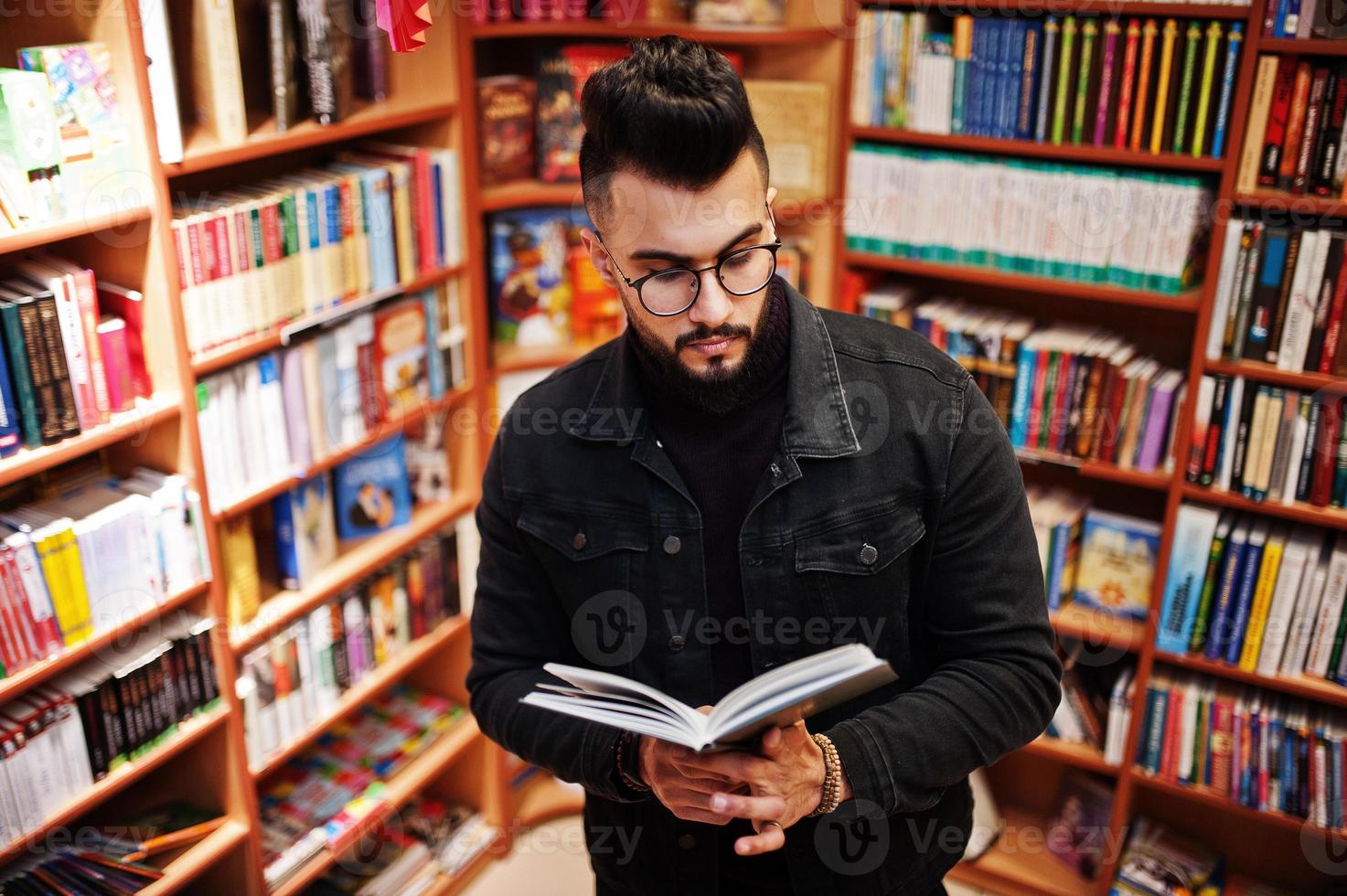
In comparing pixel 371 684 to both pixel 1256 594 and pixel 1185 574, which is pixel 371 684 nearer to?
pixel 1185 574

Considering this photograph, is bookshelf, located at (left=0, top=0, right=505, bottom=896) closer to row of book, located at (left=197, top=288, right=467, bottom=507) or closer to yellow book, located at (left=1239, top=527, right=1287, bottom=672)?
row of book, located at (left=197, top=288, right=467, bottom=507)

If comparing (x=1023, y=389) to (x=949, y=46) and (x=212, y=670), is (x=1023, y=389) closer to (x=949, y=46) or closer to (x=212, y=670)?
(x=949, y=46)

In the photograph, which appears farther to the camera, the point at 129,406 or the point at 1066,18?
the point at 1066,18

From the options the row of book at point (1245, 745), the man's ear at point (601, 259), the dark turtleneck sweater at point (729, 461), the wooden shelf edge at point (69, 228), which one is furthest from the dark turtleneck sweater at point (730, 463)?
the row of book at point (1245, 745)

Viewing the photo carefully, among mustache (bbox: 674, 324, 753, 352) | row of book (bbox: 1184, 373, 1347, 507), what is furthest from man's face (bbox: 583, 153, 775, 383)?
row of book (bbox: 1184, 373, 1347, 507)

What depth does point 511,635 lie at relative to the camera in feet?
4.84

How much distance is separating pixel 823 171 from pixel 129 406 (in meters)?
1.49

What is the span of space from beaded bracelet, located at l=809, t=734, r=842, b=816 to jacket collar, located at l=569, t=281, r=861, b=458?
34 centimetres

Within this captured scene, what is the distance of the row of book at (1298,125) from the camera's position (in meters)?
1.99

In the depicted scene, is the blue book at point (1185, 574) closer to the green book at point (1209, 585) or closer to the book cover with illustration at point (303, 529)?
the green book at point (1209, 585)

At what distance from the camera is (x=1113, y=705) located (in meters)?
2.49

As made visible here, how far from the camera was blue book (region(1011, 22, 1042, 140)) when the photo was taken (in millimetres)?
2258

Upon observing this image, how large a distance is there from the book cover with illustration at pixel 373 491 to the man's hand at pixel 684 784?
1.30 m

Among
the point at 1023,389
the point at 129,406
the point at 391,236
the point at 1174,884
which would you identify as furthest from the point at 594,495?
the point at 1174,884
